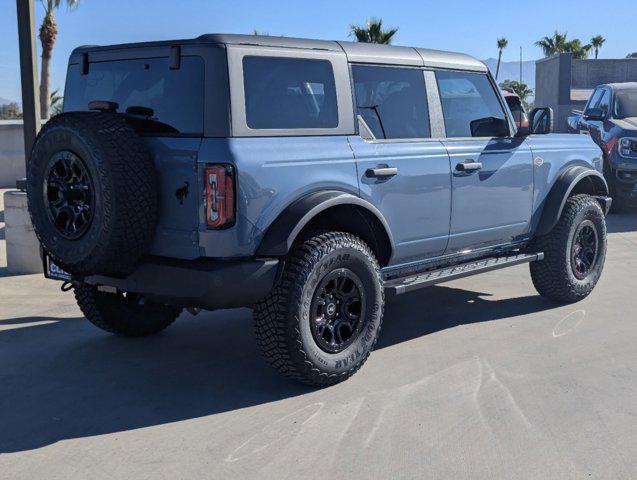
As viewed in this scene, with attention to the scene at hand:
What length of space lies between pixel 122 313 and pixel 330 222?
5.57 feet

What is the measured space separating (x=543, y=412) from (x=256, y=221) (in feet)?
5.88

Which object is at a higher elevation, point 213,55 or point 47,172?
point 213,55

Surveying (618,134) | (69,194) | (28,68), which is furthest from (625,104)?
(69,194)

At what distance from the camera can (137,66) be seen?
4.58 meters

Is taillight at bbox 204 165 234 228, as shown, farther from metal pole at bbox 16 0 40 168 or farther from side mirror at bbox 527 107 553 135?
metal pole at bbox 16 0 40 168

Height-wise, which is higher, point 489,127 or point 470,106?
point 470,106

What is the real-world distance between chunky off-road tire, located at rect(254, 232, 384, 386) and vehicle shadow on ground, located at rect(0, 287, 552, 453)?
230mm

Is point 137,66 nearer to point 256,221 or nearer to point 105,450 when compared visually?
point 256,221

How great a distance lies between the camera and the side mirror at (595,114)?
1244 centimetres

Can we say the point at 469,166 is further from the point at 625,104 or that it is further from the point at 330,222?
the point at 625,104

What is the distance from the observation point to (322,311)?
459cm

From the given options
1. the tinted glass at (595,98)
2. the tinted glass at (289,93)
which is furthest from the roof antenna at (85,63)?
the tinted glass at (595,98)

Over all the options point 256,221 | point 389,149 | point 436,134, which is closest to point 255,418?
point 256,221

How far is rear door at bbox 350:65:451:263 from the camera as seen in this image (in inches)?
192
